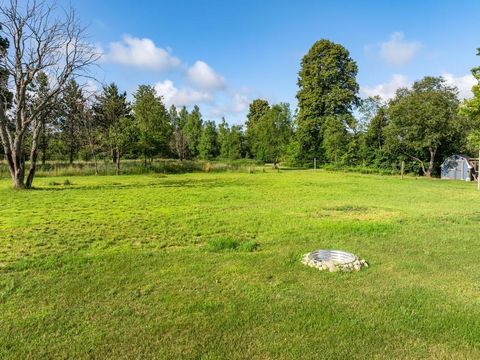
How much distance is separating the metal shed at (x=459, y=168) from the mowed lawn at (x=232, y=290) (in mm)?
20380

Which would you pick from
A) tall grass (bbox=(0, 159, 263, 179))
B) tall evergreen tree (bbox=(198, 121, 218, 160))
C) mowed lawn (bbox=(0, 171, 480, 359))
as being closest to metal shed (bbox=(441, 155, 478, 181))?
tall grass (bbox=(0, 159, 263, 179))

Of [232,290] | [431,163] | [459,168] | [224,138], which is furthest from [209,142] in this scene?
[232,290]

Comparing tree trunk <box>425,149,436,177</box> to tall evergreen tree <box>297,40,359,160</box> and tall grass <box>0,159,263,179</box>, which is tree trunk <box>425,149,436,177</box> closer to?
tall evergreen tree <box>297,40,359,160</box>

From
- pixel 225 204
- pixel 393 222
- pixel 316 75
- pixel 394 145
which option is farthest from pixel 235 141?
pixel 393 222

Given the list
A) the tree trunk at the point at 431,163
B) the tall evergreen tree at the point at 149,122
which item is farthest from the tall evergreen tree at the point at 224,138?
the tree trunk at the point at 431,163

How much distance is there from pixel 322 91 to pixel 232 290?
1463 inches

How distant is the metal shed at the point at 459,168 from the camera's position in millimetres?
24859

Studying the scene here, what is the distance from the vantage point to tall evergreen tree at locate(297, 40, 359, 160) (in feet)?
122

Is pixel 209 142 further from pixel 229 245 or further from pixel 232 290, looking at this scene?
pixel 232 290

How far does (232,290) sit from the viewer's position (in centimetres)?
398

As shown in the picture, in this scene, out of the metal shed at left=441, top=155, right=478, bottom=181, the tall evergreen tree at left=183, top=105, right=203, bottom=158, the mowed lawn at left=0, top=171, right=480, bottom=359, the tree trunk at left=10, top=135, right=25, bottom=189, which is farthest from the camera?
the tall evergreen tree at left=183, top=105, right=203, bottom=158

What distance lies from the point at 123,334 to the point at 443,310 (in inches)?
123

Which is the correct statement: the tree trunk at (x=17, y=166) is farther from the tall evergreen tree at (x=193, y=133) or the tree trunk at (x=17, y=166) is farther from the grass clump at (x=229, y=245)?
the tall evergreen tree at (x=193, y=133)

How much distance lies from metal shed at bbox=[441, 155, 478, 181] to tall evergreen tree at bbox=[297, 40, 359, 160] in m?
12.1
